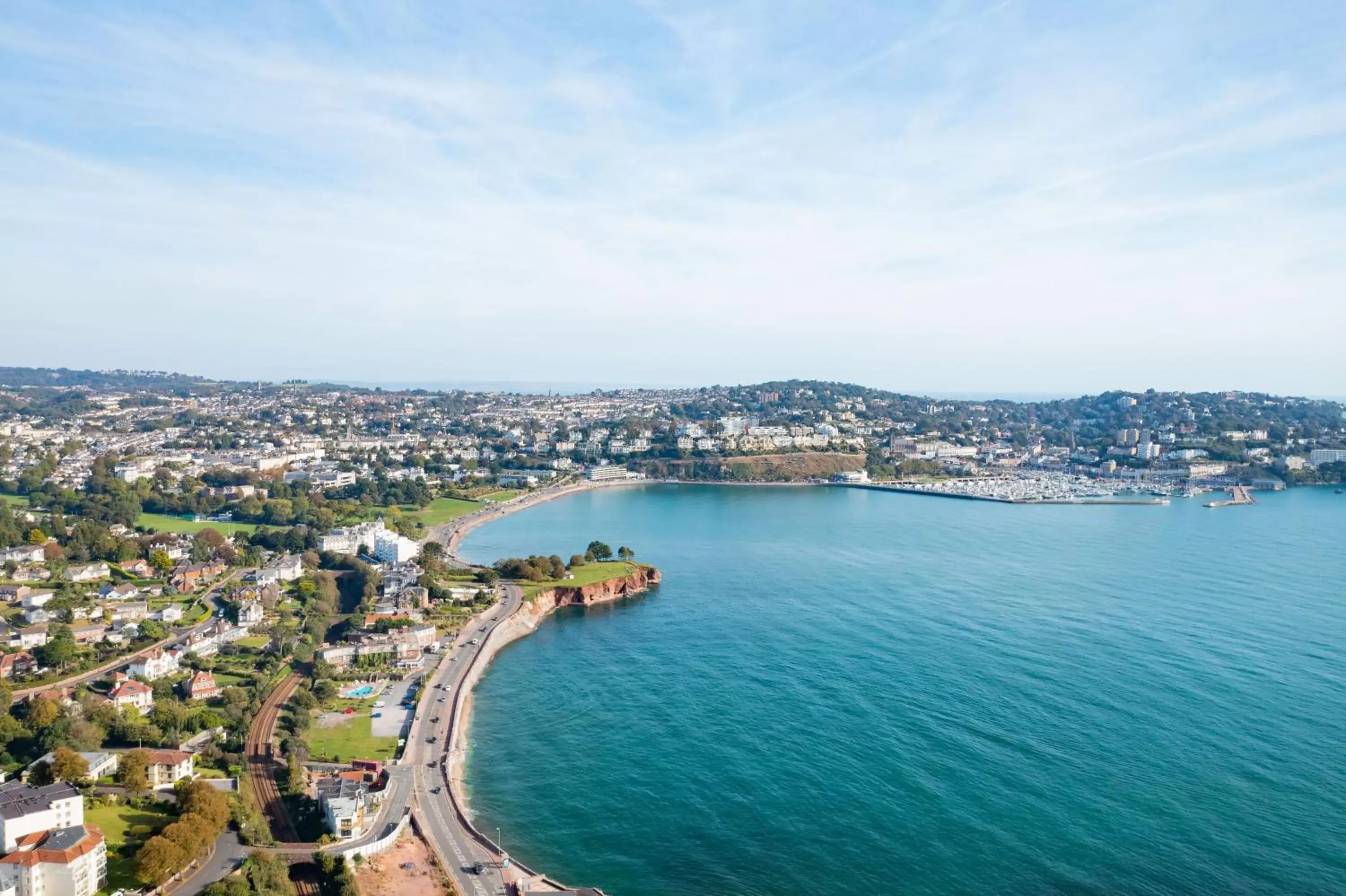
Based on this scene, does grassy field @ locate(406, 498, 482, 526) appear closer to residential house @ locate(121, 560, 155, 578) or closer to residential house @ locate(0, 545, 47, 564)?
residential house @ locate(121, 560, 155, 578)

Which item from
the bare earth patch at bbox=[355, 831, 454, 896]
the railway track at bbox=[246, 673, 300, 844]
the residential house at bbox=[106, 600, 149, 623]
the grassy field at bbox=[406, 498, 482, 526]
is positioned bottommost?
the bare earth patch at bbox=[355, 831, 454, 896]

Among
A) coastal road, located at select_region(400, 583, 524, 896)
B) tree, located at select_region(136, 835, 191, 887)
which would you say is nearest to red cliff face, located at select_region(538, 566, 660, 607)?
coastal road, located at select_region(400, 583, 524, 896)

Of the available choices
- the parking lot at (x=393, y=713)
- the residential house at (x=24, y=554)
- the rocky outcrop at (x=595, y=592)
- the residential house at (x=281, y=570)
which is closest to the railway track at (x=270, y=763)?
the parking lot at (x=393, y=713)

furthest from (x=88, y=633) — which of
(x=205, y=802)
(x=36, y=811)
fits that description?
(x=205, y=802)

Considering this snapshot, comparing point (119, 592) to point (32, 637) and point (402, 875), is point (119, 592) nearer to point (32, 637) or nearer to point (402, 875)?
point (32, 637)

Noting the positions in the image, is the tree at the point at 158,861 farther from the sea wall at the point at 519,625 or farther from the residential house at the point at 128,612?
the residential house at the point at 128,612

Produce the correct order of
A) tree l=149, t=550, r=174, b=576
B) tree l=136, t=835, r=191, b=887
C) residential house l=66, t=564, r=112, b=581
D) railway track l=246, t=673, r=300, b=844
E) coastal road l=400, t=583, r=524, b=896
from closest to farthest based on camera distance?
tree l=136, t=835, r=191, b=887 → coastal road l=400, t=583, r=524, b=896 → railway track l=246, t=673, r=300, b=844 → residential house l=66, t=564, r=112, b=581 → tree l=149, t=550, r=174, b=576

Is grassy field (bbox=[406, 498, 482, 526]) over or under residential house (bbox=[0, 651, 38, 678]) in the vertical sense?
under
